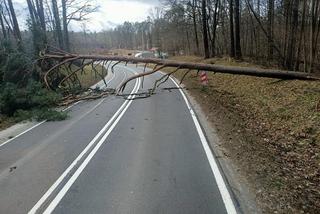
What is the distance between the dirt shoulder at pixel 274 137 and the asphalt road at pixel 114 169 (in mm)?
729

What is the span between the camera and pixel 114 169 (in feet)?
26.4

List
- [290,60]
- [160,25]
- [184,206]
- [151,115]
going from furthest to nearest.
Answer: [160,25] < [290,60] < [151,115] < [184,206]

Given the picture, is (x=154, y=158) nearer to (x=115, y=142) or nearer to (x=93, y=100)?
(x=115, y=142)

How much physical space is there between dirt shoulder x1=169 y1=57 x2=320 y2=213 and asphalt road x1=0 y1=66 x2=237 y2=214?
73 cm

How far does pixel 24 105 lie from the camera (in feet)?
54.8

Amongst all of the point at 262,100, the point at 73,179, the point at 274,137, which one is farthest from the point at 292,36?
the point at 73,179

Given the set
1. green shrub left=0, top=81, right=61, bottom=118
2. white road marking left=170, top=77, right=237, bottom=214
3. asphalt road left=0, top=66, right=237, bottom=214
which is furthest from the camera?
green shrub left=0, top=81, right=61, bottom=118

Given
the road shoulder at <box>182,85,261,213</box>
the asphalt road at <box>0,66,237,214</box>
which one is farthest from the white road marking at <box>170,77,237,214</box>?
the road shoulder at <box>182,85,261,213</box>

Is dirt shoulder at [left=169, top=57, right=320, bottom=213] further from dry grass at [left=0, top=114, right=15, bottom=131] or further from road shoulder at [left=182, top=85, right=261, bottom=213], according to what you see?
dry grass at [left=0, top=114, right=15, bottom=131]

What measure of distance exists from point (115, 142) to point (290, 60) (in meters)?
18.1

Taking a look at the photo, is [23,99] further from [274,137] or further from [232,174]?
[232,174]

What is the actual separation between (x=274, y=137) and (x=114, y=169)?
15.8 feet

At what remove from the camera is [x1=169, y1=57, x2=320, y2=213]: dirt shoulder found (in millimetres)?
6359

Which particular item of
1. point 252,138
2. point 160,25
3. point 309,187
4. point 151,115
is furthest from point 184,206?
point 160,25
